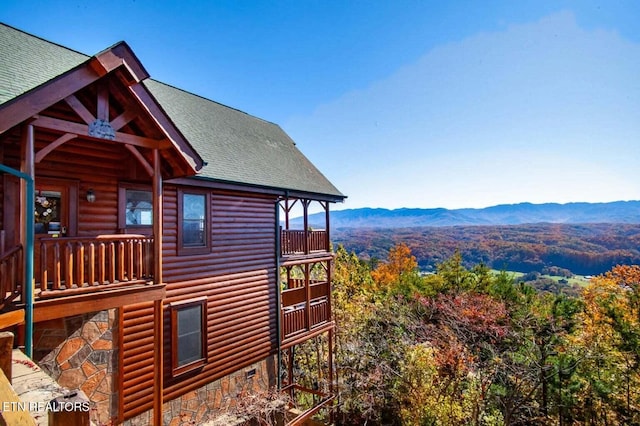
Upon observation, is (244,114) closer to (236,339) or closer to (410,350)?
(236,339)

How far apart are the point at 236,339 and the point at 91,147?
6.43 metres

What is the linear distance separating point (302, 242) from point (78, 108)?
329 inches

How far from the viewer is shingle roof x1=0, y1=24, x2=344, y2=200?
22.7ft

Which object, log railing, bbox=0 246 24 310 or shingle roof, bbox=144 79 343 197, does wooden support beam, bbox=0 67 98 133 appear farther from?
shingle roof, bbox=144 79 343 197

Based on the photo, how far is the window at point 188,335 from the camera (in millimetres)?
8375

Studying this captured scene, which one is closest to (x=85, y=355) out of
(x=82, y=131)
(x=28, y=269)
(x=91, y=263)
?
(x=91, y=263)

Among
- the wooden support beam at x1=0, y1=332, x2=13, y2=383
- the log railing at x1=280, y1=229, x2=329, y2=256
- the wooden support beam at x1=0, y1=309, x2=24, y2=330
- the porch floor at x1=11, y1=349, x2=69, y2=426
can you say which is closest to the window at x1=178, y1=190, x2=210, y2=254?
the log railing at x1=280, y1=229, x2=329, y2=256

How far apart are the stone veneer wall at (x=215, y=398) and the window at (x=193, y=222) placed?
12.5ft

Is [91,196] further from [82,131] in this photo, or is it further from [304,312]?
[304,312]

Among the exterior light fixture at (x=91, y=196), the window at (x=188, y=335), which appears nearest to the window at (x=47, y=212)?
the exterior light fixture at (x=91, y=196)

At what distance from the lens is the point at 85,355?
6.71 metres

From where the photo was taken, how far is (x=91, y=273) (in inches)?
212

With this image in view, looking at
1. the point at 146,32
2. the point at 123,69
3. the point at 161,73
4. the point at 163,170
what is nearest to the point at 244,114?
the point at 161,73

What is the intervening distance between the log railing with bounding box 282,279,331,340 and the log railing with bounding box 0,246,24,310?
26.2ft
